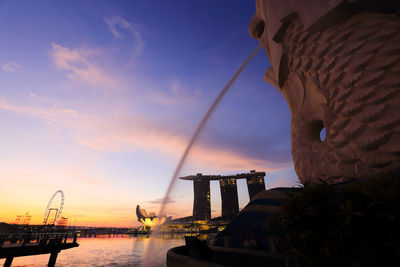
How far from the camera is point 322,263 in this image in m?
3.10

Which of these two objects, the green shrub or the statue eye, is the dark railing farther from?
the statue eye

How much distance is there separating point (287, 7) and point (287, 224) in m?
10.5

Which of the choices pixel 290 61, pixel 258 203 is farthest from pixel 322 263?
pixel 290 61

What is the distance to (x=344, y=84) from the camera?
24.0 ft

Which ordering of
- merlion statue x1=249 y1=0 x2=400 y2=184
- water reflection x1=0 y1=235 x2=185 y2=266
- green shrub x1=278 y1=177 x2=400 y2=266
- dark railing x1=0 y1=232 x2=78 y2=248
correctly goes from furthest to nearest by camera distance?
1. water reflection x1=0 y1=235 x2=185 y2=266
2. dark railing x1=0 y1=232 x2=78 y2=248
3. merlion statue x1=249 y1=0 x2=400 y2=184
4. green shrub x1=278 y1=177 x2=400 y2=266

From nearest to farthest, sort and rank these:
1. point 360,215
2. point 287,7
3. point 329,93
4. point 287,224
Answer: point 360,215 → point 287,224 → point 329,93 → point 287,7

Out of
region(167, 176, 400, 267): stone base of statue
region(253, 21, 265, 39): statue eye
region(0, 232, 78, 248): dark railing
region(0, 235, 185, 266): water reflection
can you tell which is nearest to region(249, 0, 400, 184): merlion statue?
region(167, 176, 400, 267): stone base of statue

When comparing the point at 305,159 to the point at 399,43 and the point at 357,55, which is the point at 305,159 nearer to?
the point at 357,55

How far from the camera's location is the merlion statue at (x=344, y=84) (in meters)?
6.36

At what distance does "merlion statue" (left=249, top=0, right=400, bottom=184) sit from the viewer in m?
6.36

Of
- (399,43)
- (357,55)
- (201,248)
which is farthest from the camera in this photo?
(357,55)

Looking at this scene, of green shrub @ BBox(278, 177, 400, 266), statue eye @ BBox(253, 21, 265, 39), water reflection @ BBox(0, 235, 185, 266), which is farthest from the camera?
water reflection @ BBox(0, 235, 185, 266)

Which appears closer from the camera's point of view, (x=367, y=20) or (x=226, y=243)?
(x=226, y=243)

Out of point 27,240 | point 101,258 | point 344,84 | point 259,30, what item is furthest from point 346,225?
point 101,258
